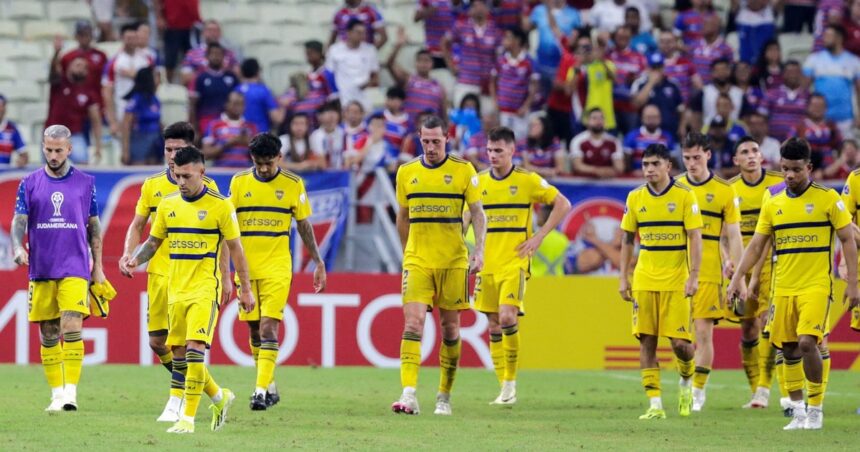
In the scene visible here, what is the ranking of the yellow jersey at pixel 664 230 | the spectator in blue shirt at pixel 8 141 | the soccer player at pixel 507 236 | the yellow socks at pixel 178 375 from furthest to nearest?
the spectator in blue shirt at pixel 8 141, the soccer player at pixel 507 236, the yellow jersey at pixel 664 230, the yellow socks at pixel 178 375

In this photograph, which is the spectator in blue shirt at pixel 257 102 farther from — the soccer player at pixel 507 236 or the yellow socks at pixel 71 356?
the yellow socks at pixel 71 356

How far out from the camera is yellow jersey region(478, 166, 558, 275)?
48.6ft

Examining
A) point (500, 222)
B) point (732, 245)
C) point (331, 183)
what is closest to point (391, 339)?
point (331, 183)

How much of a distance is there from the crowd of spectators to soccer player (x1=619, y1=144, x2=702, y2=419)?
6982 millimetres

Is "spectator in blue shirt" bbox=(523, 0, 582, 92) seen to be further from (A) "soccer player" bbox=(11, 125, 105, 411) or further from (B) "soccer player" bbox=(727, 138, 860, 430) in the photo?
(A) "soccer player" bbox=(11, 125, 105, 411)

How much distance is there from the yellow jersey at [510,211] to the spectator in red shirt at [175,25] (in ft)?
33.6

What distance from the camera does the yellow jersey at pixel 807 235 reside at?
1242 centimetres

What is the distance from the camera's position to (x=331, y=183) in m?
20.0

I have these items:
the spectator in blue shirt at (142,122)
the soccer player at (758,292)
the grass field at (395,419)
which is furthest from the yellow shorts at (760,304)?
the spectator in blue shirt at (142,122)

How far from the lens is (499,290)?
48.7 feet

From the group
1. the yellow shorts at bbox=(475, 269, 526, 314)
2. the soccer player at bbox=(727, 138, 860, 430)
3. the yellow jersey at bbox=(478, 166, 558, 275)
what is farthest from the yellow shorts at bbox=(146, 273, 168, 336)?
the soccer player at bbox=(727, 138, 860, 430)

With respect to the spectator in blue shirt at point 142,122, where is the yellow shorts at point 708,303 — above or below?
below

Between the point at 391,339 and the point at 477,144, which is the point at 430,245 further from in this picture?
the point at 477,144

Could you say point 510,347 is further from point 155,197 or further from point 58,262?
point 58,262
